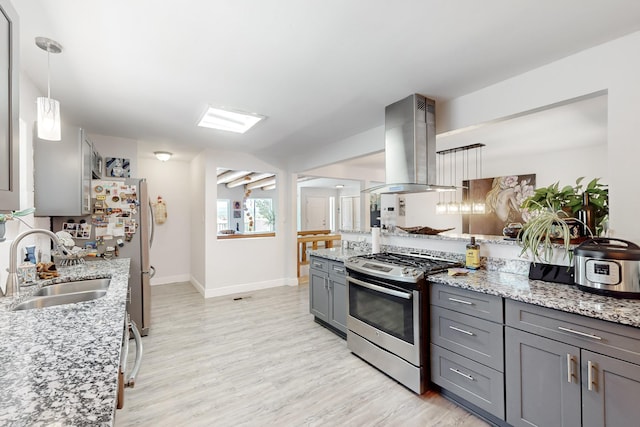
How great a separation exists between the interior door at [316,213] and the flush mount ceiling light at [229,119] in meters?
6.03

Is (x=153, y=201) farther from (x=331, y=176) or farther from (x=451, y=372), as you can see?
(x=451, y=372)

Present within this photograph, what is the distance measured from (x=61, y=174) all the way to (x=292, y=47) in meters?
2.19

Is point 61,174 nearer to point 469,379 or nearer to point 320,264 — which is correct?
point 320,264

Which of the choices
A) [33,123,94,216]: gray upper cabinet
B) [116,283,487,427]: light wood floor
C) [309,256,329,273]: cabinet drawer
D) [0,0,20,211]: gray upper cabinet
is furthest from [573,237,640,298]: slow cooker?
[33,123,94,216]: gray upper cabinet

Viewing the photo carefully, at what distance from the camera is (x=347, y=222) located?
936 centimetres

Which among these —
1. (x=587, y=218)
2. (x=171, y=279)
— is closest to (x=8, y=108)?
(x=587, y=218)

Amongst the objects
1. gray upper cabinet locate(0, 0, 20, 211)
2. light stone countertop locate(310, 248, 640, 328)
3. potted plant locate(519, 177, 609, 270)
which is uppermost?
gray upper cabinet locate(0, 0, 20, 211)

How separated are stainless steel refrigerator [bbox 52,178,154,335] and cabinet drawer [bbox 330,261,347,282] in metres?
2.07

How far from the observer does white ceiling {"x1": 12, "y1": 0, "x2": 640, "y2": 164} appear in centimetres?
145

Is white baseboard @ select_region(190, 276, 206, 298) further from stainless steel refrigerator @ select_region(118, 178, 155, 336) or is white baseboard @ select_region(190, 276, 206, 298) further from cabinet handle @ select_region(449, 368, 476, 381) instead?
cabinet handle @ select_region(449, 368, 476, 381)

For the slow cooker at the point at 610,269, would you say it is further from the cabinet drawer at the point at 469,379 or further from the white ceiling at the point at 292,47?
the white ceiling at the point at 292,47

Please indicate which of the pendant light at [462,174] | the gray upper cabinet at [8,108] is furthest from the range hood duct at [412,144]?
the gray upper cabinet at [8,108]

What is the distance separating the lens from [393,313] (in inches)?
87.0

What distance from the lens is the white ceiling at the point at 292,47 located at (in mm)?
1450
